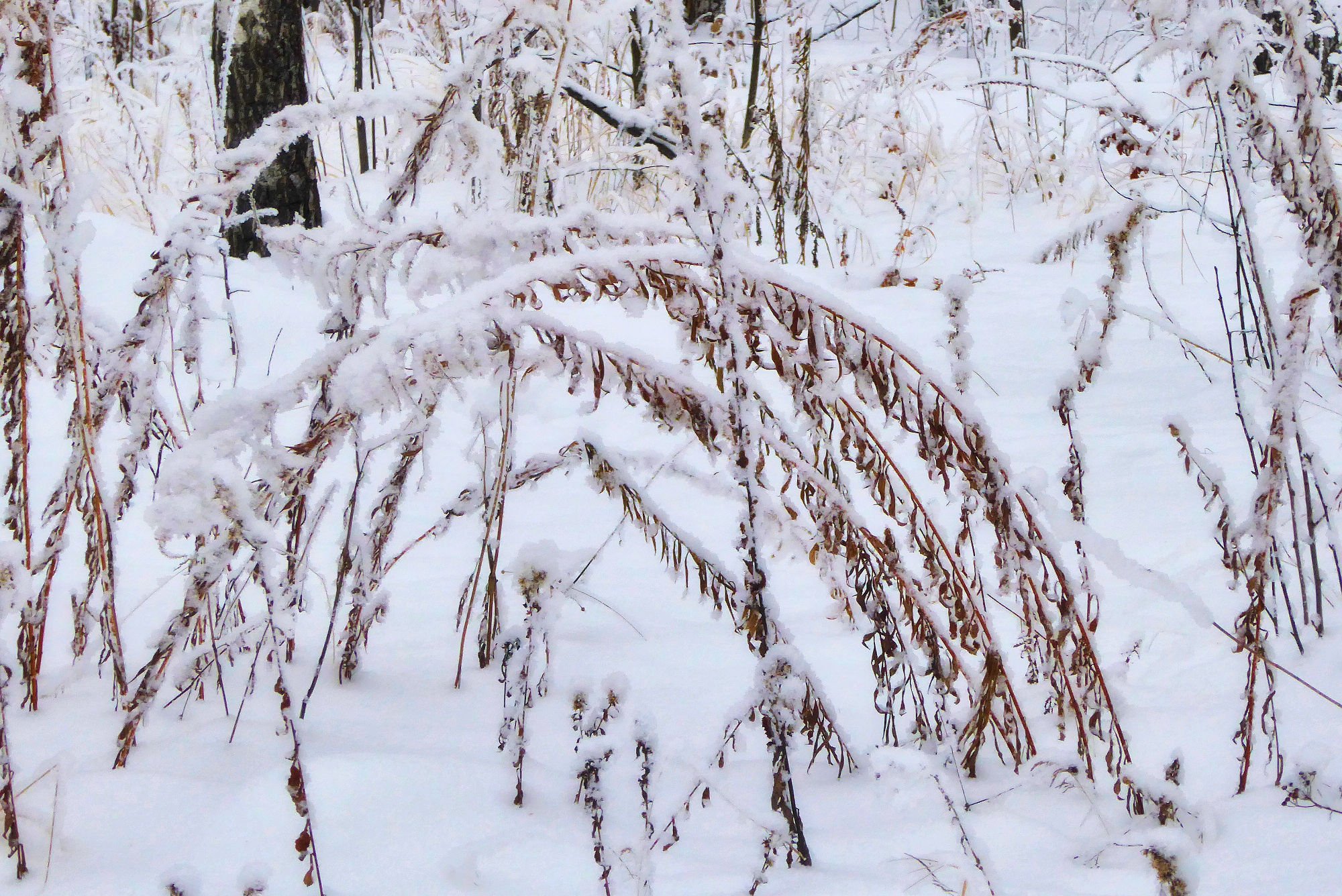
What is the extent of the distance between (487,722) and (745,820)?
1.16ft

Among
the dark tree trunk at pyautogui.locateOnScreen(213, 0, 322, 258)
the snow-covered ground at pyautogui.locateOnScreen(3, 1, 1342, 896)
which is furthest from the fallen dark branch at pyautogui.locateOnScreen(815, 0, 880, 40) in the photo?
the snow-covered ground at pyautogui.locateOnScreen(3, 1, 1342, 896)

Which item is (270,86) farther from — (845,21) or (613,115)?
(845,21)

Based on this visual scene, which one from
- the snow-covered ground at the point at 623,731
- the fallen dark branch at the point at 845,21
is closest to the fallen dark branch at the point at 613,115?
the fallen dark branch at the point at 845,21

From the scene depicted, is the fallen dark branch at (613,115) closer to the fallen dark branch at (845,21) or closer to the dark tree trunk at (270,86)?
the dark tree trunk at (270,86)

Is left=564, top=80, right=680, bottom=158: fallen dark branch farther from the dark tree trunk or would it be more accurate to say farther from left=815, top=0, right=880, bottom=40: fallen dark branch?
left=815, top=0, right=880, bottom=40: fallen dark branch

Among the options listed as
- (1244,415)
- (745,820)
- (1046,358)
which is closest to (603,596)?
(745,820)

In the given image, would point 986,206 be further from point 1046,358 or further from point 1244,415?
point 1244,415

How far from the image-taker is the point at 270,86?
10.8 ft

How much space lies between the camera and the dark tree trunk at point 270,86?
128 inches

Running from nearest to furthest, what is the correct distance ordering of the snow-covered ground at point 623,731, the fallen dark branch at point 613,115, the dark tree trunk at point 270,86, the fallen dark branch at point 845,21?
the snow-covered ground at point 623,731 < the fallen dark branch at point 613,115 < the dark tree trunk at point 270,86 < the fallen dark branch at point 845,21

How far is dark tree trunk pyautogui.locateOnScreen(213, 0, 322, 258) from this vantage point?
326 cm

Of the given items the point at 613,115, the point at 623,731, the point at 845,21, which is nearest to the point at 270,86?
the point at 613,115

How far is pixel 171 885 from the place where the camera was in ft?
2.43

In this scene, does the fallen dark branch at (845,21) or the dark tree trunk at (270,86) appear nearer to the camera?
the dark tree trunk at (270,86)
